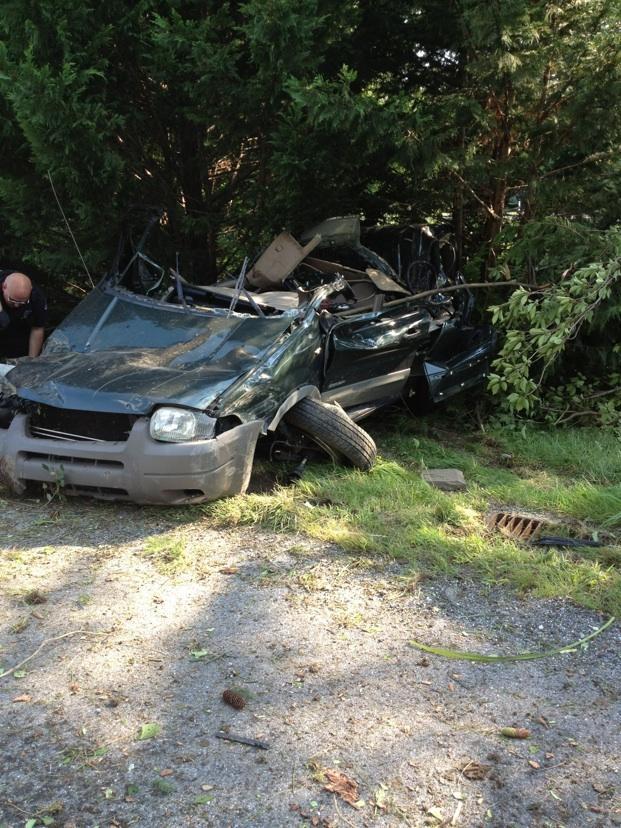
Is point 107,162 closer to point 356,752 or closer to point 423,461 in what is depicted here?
point 423,461

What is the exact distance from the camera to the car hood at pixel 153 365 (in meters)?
4.30

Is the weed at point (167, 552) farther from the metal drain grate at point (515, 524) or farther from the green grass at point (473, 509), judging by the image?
the metal drain grate at point (515, 524)

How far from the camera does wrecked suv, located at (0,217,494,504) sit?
4230 millimetres

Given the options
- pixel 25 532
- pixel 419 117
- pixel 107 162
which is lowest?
pixel 25 532

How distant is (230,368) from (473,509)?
1.84m

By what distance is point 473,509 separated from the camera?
4719 mm

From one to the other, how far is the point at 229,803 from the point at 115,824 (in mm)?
335

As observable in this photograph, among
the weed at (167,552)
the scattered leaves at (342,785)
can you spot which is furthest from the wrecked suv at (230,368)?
the scattered leaves at (342,785)

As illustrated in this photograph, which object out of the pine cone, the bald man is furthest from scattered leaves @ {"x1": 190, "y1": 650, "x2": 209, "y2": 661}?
the bald man

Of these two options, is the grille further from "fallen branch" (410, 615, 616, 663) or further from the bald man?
"fallen branch" (410, 615, 616, 663)

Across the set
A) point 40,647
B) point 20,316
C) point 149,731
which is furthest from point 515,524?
point 20,316

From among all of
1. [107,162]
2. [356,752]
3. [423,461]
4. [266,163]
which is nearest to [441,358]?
[423,461]

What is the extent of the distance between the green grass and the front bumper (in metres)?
0.29

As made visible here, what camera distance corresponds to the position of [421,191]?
7879 mm
